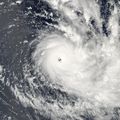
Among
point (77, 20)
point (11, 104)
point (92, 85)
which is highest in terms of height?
point (77, 20)

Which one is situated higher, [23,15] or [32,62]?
[23,15]

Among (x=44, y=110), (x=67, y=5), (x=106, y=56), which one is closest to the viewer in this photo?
(x=44, y=110)

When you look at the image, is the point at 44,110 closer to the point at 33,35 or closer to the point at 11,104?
the point at 11,104

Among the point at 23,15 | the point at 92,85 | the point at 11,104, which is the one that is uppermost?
the point at 23,15

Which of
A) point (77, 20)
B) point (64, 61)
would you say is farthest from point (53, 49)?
point (77, 20)

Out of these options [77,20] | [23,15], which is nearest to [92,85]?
[77,20]

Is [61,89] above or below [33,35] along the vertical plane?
below

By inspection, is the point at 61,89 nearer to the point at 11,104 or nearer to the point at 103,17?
the point at 11,104

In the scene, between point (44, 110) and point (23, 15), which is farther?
point (23, 15)

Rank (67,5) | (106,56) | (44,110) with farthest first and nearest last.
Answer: (67,5)
(106,56)
(44,110)
